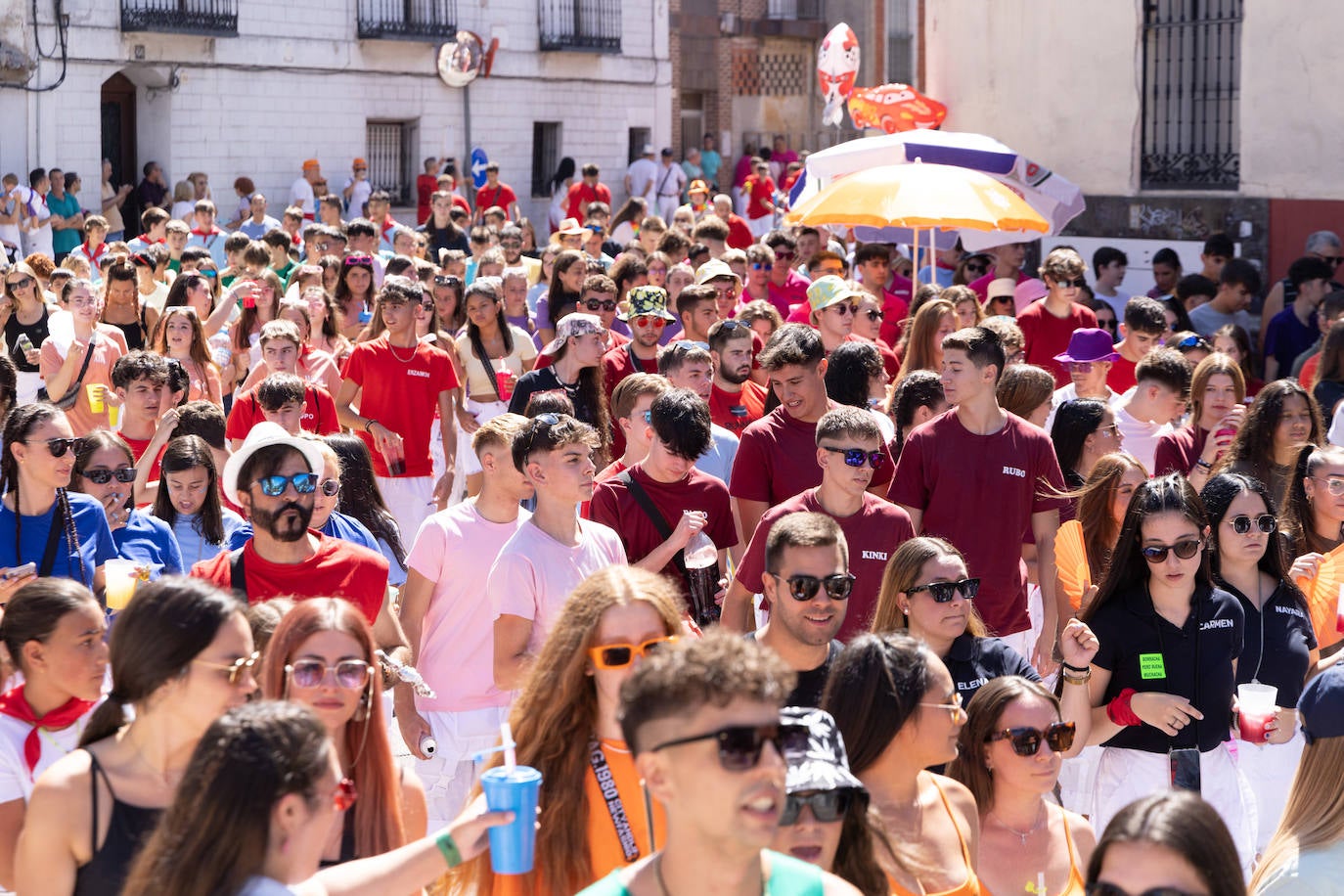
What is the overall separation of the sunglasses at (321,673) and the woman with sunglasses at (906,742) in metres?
1.06

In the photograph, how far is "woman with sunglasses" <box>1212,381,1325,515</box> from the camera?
23.8 feet

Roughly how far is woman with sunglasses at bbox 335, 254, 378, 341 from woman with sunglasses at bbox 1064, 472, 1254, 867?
25.3 feet

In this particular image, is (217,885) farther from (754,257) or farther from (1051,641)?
(754,257)

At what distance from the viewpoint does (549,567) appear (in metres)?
5.32

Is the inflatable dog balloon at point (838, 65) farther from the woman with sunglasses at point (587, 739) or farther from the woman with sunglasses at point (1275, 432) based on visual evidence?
the woman with sunglasses at point (587, 739)

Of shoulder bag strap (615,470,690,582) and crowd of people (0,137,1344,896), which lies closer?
crowd of people (0,137,1344,896)

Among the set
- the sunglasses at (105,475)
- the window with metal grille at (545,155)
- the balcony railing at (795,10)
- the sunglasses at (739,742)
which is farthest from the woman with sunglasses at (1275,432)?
the balcony railing at (795,10)

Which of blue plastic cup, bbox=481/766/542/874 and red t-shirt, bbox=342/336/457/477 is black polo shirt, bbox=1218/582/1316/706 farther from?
red t-shirt, bbox=342/336/457/477

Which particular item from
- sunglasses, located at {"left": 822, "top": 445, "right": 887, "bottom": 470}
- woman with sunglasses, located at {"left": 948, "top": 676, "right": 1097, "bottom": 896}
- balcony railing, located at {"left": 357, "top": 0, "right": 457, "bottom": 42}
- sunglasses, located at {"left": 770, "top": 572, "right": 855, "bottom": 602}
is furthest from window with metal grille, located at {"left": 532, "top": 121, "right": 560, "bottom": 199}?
woman with sunglasses, located at {"left": 948, "top": 676, "right": 1097, "bottom": 896}

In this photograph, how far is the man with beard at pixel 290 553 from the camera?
5219mm

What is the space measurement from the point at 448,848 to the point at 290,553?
2.14 m

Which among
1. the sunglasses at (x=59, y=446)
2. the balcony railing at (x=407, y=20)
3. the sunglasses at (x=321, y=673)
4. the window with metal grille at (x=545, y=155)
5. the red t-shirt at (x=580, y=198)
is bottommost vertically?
the sunglasses at (x=321, y=673)

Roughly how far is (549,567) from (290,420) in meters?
2.57

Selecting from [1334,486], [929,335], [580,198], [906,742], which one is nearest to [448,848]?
[906,742]
